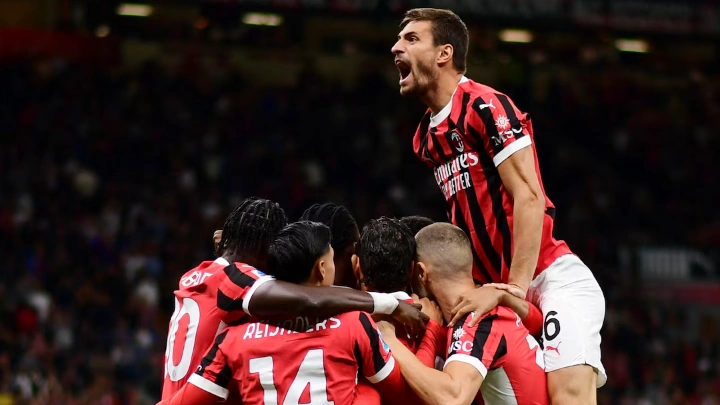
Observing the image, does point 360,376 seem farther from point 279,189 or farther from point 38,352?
point 279,189

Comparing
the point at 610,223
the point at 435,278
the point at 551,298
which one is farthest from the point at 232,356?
the point at 610,223

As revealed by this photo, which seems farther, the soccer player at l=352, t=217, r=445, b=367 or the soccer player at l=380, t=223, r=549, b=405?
the soccer player at l=352, t=217, r=445, b=367

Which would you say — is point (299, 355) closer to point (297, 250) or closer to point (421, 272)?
point (297, 250)

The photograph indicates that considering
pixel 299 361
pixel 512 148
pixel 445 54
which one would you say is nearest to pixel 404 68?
pixel 445 54

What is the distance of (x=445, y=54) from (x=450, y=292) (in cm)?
121

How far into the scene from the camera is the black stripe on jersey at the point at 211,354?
4340 millimetres

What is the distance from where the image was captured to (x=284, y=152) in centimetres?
1798

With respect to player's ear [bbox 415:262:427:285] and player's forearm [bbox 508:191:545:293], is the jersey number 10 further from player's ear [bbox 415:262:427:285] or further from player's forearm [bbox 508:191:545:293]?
player's forearm [bbox 508:191:545:293]

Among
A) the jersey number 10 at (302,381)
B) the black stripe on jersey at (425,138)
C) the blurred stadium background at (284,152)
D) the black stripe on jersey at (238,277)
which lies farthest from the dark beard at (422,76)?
the blurred stadium background at (284,152)

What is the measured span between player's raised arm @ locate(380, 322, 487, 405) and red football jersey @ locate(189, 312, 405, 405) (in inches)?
2.9

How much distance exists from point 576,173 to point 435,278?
15.7 metres

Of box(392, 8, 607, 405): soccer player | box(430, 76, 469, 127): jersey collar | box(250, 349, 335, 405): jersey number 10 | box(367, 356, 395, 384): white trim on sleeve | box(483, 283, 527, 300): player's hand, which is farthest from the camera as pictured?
box(430, 76, 469, 127): jersey collar

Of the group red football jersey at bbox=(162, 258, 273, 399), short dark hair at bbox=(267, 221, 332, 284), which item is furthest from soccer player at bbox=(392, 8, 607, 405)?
red football jersey at bbox=(162, 258, 273, 399)

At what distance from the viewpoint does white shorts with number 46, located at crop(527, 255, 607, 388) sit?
4.76m
